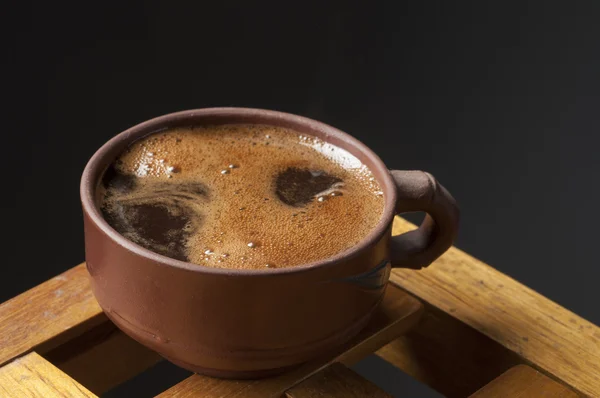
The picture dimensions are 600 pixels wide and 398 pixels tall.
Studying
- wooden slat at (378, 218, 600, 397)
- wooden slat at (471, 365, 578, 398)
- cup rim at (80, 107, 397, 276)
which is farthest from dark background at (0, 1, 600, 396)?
wooden slat at (471, 365, 578, 398)

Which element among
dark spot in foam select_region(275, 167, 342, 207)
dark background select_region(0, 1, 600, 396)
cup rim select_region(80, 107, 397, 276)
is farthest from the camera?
dark background select_region(0, 1, 600, 396)

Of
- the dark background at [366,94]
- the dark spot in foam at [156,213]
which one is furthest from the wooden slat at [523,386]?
the dark background at [366,94]

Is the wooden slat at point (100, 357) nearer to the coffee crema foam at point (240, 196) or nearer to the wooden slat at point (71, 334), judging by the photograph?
the wooden slat at point (71, 334)

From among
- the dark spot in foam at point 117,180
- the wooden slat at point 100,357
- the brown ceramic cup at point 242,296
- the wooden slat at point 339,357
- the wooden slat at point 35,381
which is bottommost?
the wooden slat at point 100,357

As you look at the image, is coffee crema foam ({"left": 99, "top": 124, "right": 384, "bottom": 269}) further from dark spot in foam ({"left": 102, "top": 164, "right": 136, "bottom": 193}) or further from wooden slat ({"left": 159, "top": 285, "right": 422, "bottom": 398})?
wooden slat ({"left": 159, "top": 285, "right": 422, "bottom": 398})

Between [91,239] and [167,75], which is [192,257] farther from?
[167,75]

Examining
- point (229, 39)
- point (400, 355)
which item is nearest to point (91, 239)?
point (400, 355)

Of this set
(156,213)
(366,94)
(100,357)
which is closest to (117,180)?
(156,213)

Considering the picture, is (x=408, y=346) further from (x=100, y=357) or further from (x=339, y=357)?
(x=100, y=357)
